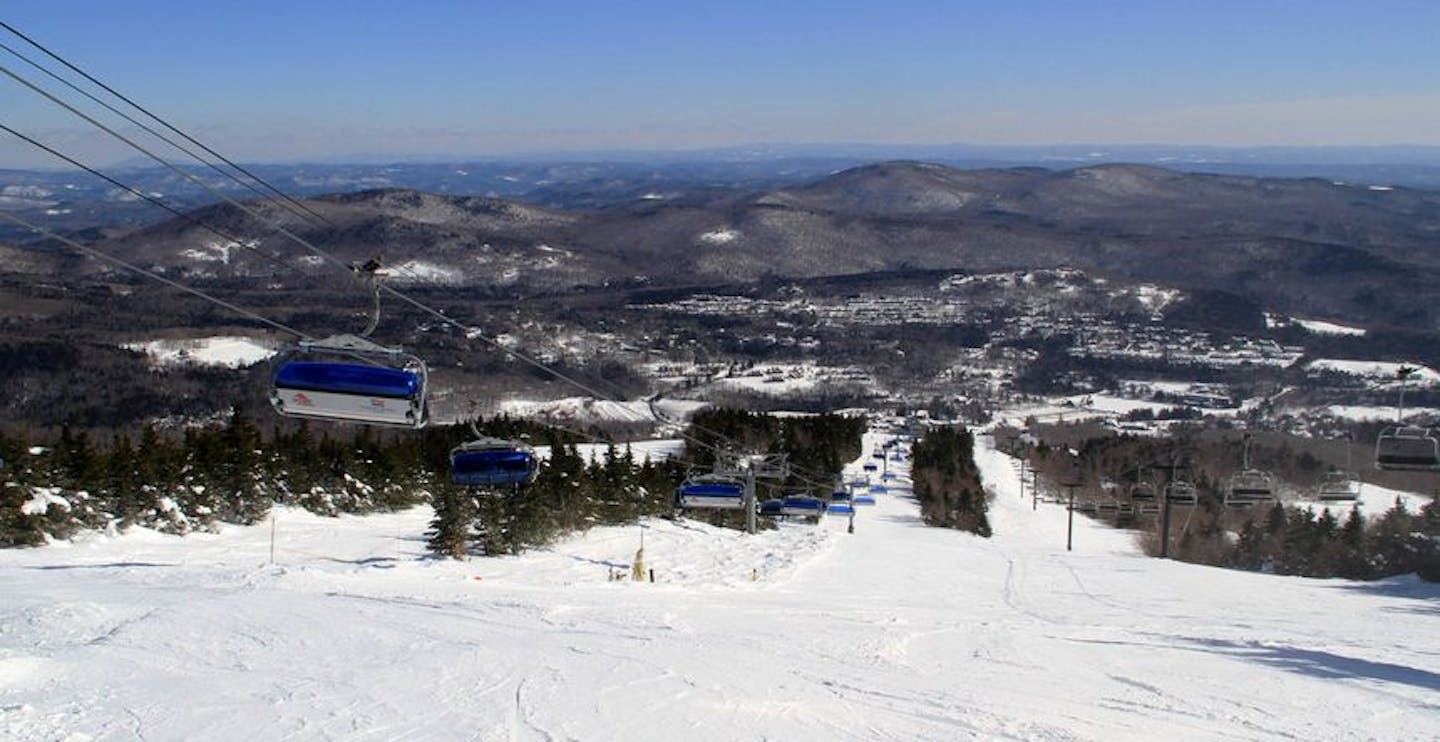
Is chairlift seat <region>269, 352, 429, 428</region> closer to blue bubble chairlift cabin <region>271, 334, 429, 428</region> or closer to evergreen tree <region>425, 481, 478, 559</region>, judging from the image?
blue bubble chairlift cabin <region>271, 334, 429, 428</region>

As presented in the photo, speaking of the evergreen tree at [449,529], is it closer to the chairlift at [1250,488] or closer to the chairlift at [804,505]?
the chairlift at [804,505]

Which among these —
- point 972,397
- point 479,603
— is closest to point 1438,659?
point 479,603

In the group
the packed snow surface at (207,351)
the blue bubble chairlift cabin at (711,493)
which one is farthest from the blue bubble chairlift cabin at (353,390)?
the packed snow surface at (207,351)

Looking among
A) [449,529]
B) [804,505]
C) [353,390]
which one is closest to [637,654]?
[353,390]

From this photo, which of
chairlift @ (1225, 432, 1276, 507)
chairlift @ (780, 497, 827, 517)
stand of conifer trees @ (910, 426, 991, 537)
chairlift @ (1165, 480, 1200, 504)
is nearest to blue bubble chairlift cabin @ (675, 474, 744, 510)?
chairlift @ (780, 497, 827, 517)

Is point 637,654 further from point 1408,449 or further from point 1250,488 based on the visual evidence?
point 1250,488

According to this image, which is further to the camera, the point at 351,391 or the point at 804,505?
the point at 804,505
